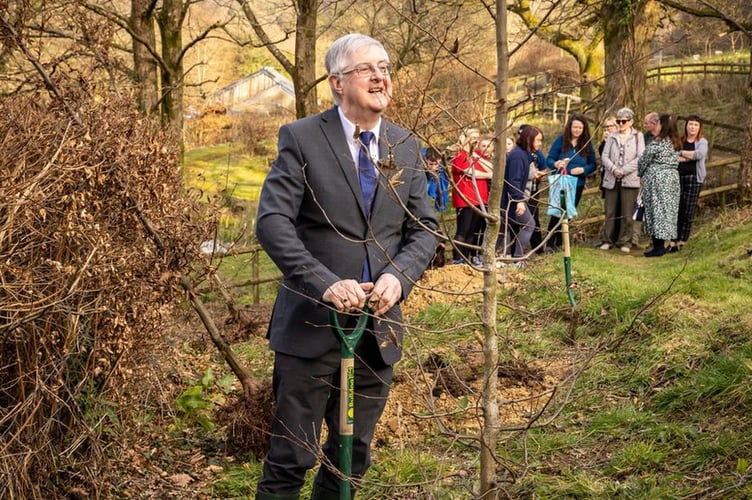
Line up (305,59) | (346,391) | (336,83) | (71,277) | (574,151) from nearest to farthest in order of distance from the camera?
(346,391)
(336,83)
(71,277)
(574,151)
(305,59)

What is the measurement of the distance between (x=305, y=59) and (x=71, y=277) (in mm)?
9228

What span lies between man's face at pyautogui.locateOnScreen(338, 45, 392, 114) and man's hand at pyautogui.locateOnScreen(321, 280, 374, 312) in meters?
0.69

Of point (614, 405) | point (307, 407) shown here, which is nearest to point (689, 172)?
point (614, 405)

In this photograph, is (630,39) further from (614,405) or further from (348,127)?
(348,127)

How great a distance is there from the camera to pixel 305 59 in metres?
12.6

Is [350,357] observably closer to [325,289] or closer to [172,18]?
[325,289]

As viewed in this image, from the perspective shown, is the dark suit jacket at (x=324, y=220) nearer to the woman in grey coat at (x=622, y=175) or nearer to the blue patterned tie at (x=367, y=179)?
the blue patterned tie at (x=367, y=179)

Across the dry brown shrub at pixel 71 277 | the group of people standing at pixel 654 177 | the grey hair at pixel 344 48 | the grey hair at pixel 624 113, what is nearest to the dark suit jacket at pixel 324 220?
the grey hair at pixel 344 48

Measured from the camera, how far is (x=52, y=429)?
393 cm

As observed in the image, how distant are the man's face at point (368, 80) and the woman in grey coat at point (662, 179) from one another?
8.38 m

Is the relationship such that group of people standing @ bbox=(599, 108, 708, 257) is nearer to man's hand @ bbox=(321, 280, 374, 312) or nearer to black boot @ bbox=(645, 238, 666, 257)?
black boot @ bbox=(645, 238, 666, 257)

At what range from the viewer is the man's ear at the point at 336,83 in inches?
138

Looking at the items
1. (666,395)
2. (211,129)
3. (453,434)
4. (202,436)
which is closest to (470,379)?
(666,395)

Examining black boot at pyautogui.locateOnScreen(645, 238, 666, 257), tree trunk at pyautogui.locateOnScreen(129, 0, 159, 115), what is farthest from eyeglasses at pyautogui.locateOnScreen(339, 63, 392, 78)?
black boot at pyautogui.locateOnScreen(645, 238, 666, 257)
